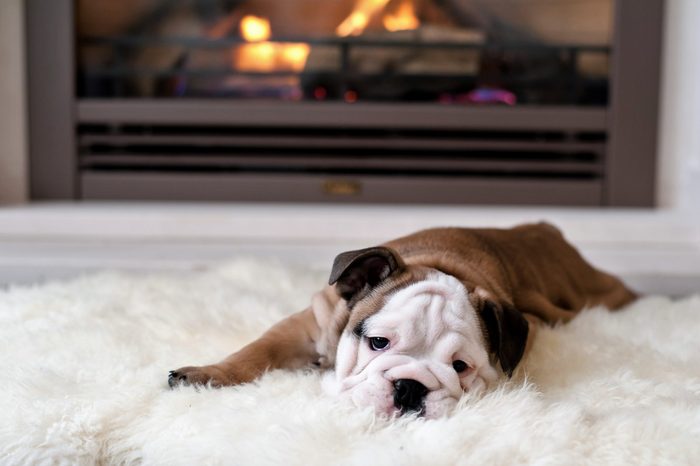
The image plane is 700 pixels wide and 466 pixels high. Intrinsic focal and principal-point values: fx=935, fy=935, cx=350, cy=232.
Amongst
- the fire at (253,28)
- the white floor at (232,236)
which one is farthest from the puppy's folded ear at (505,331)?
the fire at (253,28)

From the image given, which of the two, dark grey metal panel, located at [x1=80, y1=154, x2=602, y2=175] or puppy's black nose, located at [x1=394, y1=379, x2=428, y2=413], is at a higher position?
dark grey metal panel, located at [x1=80, y1=154, x2=602, y2=175]

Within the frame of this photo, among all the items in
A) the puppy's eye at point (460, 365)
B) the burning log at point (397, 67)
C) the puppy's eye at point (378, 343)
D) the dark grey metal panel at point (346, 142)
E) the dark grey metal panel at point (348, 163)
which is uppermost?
the burning log at point (397, 67)

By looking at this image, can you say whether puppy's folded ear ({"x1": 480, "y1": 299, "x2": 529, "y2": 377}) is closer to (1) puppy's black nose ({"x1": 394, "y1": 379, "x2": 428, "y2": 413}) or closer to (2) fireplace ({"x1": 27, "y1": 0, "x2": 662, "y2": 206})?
(1) puppy's black nose ({"x1": 394, "y1": 379, "x2": 428, "y2": 413})

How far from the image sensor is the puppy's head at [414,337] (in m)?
1.31

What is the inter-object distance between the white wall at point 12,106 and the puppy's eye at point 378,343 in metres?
1.90

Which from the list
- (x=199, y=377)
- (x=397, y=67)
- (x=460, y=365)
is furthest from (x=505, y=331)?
(x=397, y=67)

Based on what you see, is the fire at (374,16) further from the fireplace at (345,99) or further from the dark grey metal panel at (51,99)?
the dark grey metal panel at (51,99)

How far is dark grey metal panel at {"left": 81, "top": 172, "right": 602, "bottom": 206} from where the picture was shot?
2928 mm

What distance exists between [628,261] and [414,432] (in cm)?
162

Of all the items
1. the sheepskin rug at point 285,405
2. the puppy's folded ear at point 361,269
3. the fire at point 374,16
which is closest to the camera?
the sheepskin rug at point 285,405

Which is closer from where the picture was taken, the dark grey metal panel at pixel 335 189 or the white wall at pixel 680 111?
the white wall at pixel 680 111

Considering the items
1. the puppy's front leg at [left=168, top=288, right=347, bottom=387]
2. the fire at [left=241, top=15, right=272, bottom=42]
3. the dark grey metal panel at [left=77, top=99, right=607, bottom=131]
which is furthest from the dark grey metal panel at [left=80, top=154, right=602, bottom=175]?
the puppy's front leg at [left=168, top=288, right=347, bottom=387]

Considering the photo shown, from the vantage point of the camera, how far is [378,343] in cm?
137

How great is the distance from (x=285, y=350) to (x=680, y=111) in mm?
1788
